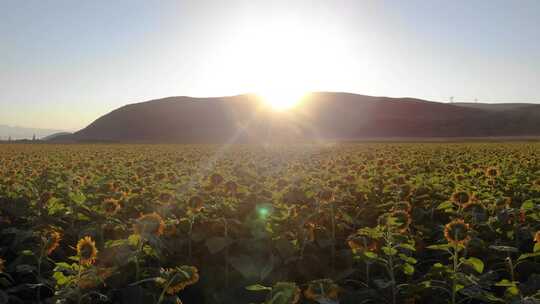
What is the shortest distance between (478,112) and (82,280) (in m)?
130

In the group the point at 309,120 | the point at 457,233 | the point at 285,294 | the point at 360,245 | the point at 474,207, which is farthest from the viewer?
the point at 309,120

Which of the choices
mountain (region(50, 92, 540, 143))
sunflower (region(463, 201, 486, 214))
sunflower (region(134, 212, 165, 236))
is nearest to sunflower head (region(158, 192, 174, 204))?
sunflower (region(134, 212, 165, 236))

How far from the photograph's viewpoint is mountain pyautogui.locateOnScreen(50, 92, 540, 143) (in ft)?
366

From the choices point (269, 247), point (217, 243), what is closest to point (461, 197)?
point (269, 247)

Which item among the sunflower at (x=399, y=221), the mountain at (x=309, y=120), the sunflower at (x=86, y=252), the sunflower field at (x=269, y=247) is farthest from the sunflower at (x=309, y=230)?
the mountain at (x=309, y=120)

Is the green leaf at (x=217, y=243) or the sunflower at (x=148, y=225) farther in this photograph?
the green leaf at (x=217, y=243)

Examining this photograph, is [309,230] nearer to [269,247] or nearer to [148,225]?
[269,247]

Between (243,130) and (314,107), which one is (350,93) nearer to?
(314,107)

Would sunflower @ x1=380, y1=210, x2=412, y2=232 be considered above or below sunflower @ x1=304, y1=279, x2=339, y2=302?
above

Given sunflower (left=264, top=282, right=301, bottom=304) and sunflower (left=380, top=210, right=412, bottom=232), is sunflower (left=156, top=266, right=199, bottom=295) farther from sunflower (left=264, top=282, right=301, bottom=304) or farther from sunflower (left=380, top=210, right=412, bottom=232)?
sunflower (left=380, top=210, right=412, bottom=232)

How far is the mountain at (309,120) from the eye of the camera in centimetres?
11156

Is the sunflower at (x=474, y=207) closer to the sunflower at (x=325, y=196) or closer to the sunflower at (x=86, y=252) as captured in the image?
the sunflower at (x=325, y=196)

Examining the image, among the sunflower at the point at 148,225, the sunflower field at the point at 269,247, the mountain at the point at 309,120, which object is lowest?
the sunflower field at the point at 269,247

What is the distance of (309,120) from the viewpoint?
12631 centimetres
